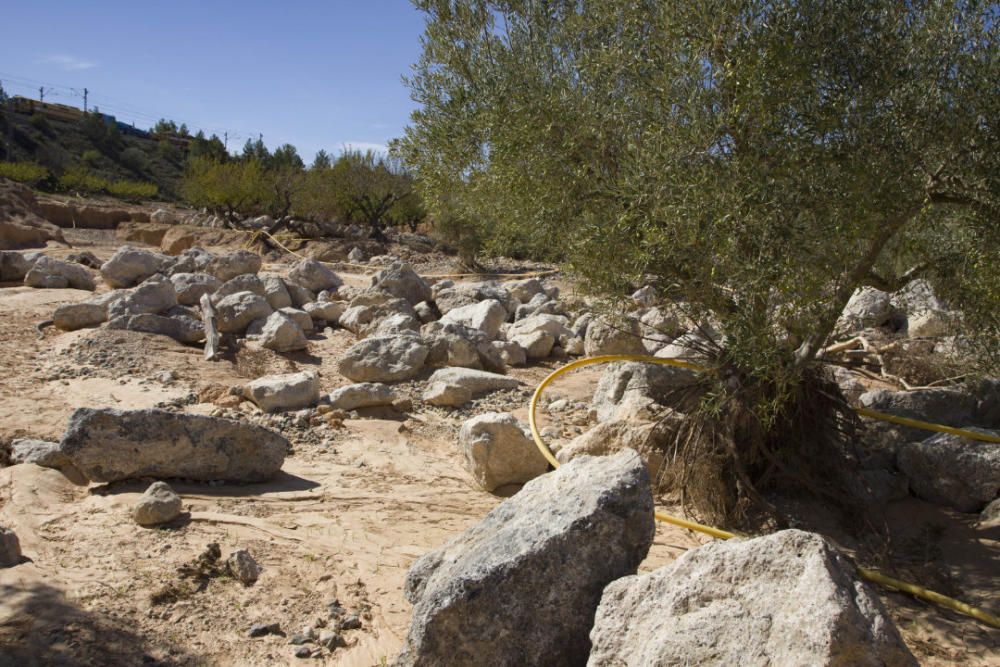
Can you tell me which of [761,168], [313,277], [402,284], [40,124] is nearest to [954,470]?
[761,168]

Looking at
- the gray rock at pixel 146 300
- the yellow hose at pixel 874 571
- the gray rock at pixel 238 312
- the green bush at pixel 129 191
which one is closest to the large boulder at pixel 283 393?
the yellow hose at pixel 874 571

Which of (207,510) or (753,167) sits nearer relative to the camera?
(753,167)

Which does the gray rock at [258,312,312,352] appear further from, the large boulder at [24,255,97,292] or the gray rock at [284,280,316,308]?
the large boulder at [24,255,97,292]

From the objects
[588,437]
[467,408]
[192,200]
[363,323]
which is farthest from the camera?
[192,200]

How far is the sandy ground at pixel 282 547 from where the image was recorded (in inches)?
140

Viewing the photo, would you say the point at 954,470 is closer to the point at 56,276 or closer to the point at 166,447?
the point at 166,447

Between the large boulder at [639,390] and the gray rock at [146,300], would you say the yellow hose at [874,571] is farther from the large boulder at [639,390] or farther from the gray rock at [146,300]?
the gray rock at [146,300]

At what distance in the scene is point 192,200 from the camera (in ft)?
111

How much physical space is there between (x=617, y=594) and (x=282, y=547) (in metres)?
2.44

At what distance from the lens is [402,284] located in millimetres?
13414

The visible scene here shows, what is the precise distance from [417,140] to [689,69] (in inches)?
94.6

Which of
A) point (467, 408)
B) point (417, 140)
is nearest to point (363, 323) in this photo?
point (467, 408)

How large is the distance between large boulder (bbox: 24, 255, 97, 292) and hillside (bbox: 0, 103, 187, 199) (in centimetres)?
3499

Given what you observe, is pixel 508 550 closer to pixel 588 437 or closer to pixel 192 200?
pixel 588 437
